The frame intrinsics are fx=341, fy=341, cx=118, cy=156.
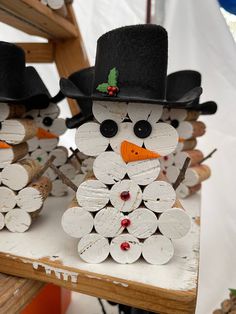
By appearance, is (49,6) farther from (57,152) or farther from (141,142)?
(141,142)

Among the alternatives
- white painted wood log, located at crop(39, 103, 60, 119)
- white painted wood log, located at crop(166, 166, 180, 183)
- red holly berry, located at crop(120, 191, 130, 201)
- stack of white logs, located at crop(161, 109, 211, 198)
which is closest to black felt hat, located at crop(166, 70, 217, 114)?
stack of white logs, located at crop(161, 109, 211, 198)

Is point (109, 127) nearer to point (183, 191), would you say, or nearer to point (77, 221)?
point (77, 221)

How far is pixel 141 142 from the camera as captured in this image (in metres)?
0.52

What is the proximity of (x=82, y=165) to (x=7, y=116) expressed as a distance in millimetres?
310

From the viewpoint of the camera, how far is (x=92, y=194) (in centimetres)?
53

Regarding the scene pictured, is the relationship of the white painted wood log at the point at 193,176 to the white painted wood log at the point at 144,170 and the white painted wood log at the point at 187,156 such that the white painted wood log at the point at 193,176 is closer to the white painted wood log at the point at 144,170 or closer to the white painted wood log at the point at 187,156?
the white painted wood log at the point at 187,156

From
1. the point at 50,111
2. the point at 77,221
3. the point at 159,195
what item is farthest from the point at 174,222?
the point at 50,111

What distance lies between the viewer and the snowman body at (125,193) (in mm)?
521

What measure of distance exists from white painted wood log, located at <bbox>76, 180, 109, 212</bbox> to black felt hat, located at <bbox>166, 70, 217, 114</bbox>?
1.30 feet

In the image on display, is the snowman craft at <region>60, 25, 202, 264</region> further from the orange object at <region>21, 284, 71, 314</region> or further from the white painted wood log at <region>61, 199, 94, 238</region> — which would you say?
the orange object at <region>21, 284, 71, 314</region>

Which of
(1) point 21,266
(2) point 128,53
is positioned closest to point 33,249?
(1) point 21,266

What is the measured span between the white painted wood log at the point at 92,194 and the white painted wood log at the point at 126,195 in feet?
0.05

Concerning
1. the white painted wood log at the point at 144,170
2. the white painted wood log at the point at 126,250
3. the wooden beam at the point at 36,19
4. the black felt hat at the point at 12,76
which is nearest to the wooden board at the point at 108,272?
the white painted wood log at the point at 126,250

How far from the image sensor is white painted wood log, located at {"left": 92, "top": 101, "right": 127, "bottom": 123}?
0.52 m
